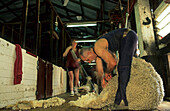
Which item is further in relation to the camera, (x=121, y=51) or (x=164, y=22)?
(x=164, y=22)

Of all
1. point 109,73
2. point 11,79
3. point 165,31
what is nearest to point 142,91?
point 109,73

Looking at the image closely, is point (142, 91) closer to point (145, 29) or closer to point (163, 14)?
point (145, 29)

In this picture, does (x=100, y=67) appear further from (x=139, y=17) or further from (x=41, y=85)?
(x=41, y=85)

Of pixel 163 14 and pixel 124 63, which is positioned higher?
pixel 163 14

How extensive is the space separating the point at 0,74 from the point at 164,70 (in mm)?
3167

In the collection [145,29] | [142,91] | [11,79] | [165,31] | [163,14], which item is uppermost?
[163,14]

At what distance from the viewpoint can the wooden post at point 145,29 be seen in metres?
3.44

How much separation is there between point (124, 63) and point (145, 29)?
214 centimetres

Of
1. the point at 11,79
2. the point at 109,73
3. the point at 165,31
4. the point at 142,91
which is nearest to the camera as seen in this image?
the point at 142,91

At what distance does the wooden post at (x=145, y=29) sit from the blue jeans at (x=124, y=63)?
173 cm

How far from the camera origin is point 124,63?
5.95ft

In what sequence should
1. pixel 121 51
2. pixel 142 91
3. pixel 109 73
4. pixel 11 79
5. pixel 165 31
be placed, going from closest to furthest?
pixel 142 91, pixel 121 51, pixel 109 73, pixel 11 79, pixel 165 31

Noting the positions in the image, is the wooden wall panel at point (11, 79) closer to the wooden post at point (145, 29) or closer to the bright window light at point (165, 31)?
the wooden post at point (145, 29)

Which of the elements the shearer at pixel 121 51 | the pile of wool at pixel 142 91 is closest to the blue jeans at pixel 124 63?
the shearer at pixel 121 51
